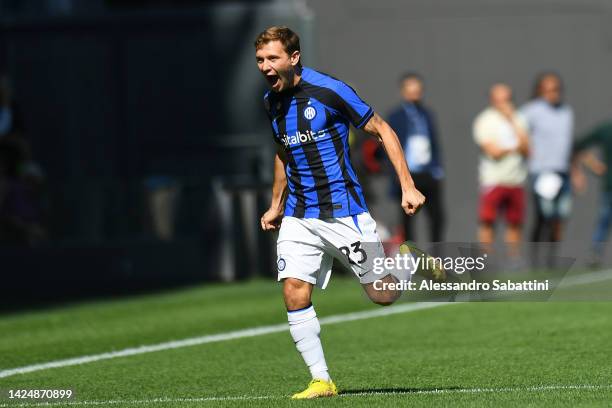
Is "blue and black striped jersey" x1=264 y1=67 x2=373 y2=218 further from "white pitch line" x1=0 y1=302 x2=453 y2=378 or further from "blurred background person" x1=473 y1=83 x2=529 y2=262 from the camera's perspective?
"blurred background person" x1=473 y1=83 x2=529 y2=262

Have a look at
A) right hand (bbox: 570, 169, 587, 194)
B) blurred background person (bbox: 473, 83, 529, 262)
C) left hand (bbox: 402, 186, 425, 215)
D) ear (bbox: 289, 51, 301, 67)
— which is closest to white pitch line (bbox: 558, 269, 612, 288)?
blurred background person (bbox: 473, 83, 529, 262)

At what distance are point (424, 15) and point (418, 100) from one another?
4.36 metres

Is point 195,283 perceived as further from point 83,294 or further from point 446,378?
point 446,378

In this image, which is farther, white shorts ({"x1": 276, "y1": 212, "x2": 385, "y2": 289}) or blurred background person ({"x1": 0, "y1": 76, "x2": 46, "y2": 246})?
blurred background person ({"x1": 0, "y1": 76, "x2": 46, "y2": 246})

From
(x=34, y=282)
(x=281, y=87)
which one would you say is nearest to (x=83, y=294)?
(x=34, y=282)

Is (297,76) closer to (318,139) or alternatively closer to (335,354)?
(318,139)

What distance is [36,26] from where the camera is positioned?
23.8 m

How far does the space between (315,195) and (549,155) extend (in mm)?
9928

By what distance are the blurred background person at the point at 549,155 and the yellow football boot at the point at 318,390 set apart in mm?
9857

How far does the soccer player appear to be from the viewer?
908 cm

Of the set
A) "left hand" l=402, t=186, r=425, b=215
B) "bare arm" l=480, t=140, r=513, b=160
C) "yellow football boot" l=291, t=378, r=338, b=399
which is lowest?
"yellow football boot" l=291, t=378, r=338, b=399

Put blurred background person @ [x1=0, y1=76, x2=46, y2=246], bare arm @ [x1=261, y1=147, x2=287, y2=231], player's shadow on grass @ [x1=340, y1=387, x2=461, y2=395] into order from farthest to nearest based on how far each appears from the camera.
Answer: blurred background person @ [x1=0, y1=76, x2=46, y2=246] → bare arm @ [x1=261, y1=147, x2=287, y2=231] → player's shadow on grass @ [x1=340, y1=387, x2=461, y2=395]

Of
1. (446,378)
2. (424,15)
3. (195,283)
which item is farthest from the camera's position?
(424,15)

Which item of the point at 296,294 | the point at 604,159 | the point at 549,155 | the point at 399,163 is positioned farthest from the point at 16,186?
the point at 399,163
